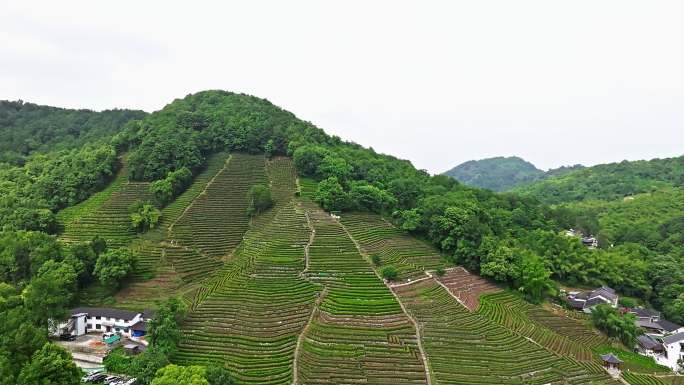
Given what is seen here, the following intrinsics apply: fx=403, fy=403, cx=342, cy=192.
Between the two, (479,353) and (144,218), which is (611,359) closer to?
(479,353)

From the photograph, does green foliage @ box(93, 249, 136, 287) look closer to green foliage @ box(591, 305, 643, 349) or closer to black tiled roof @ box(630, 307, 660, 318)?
green foliage @ box(591, 305, 643, 349)

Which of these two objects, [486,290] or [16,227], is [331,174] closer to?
[486,290]

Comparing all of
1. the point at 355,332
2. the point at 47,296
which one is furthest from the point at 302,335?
the point at 47,296

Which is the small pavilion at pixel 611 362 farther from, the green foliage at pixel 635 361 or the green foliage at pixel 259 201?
the green foliage at pixel 259 201

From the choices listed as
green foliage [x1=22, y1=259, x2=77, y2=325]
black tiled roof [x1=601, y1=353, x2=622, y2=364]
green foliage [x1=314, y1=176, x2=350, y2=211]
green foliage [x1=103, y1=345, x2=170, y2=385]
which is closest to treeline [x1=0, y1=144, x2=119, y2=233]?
green foliage [x1=22, y1=259, x2=77, y2=325]

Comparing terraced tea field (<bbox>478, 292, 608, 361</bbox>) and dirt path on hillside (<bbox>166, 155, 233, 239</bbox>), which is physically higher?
dirt path on hillside (<bbox>166, 155, 233, 239</bbox>)

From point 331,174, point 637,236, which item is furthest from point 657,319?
point 331,174
